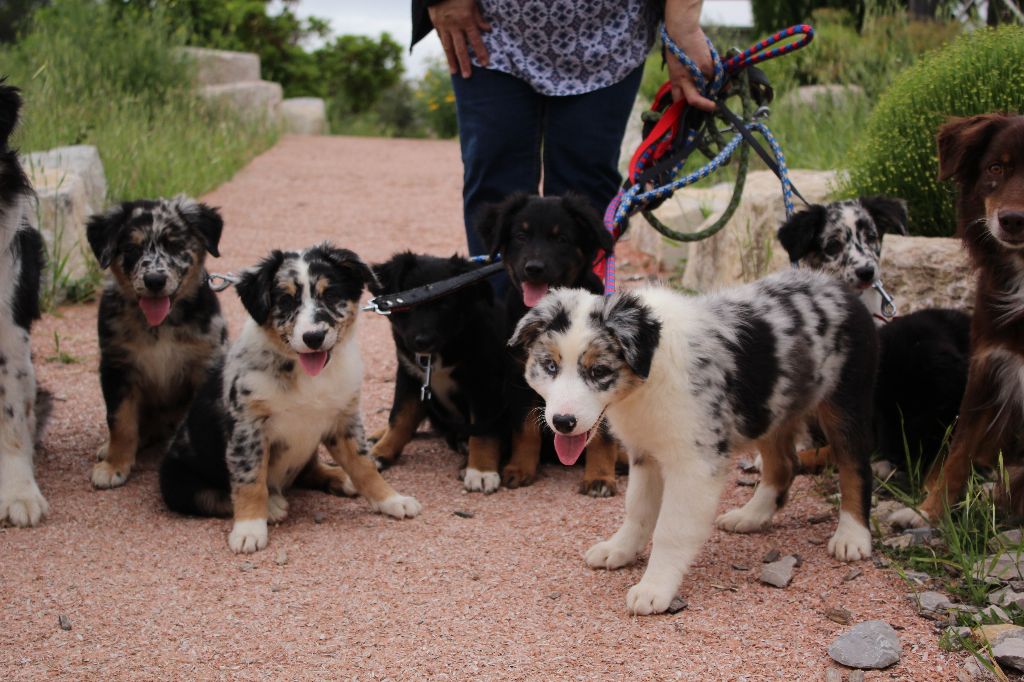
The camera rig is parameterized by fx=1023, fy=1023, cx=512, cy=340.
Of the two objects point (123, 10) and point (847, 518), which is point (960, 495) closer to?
point (847, 518)

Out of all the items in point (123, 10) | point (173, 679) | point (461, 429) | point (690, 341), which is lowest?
point (173, 679)

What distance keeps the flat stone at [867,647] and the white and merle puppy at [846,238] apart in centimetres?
208

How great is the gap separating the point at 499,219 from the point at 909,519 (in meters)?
2.29

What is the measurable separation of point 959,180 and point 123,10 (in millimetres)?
16355

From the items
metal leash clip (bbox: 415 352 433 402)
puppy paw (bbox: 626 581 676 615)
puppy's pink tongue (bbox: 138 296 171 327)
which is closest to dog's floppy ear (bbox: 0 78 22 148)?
puppy's pink tongue (bbox: 138 296 171 327)

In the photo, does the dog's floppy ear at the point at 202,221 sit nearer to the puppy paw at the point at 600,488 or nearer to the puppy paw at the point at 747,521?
the puppy paw at the point at 600,488

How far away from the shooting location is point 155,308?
16.5ft

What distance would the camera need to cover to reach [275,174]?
14.7 metres

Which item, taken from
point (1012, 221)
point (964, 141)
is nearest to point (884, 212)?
point (964, 141)

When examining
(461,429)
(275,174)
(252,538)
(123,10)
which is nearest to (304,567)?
(252,538)

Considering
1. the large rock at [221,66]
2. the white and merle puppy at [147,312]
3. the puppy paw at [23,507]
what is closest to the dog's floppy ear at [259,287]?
the white and merle puppy at [147,312]

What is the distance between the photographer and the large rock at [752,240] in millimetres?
7086

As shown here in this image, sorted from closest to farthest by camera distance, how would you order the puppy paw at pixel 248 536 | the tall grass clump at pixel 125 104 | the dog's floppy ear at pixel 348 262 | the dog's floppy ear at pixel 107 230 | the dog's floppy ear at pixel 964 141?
the dog's floppy ear at pixel 964 141
the puppy paw at pixel 248 536
the dog's floppy ear at pixel 348 262
the dog's floppy ear at pixel 107 230
the tall grass clump at pixel 125 104

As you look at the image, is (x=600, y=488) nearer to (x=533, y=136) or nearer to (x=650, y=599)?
(x=650, y=599)
